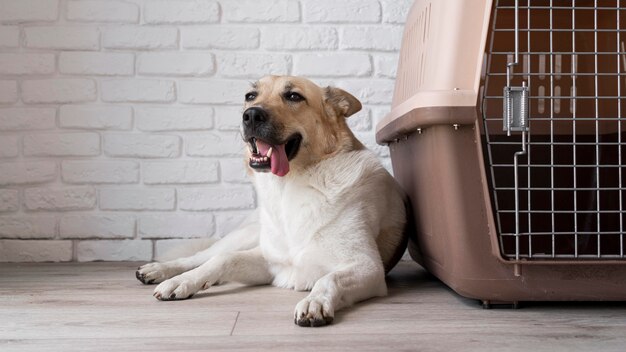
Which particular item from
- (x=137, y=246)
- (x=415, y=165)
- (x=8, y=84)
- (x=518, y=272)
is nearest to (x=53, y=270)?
(x=137, y=246)

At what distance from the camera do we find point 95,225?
8.21 feet

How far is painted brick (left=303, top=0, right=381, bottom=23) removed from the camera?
2.51 metres

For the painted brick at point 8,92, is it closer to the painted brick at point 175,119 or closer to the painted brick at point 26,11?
the painted brick at point 26,11

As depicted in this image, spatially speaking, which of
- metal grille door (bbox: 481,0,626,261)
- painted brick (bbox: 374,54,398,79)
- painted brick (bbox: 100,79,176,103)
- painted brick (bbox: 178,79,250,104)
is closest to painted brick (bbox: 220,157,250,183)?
painted brick (bbox: 178,79,250,104)

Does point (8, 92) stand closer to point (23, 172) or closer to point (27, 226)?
point (23, 172)

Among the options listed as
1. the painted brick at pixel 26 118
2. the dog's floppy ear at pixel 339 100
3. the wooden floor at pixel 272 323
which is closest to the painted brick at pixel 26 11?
the painted brick at pixel 26 118

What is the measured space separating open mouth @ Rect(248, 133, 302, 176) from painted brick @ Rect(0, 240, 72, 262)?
3.70 feet

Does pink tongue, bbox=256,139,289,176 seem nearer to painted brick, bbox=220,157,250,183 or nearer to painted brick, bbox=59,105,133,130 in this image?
painted brick, bbox=220,157,250,183

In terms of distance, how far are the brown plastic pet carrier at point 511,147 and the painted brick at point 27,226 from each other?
1523 millimetres

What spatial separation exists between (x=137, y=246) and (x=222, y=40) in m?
0.92

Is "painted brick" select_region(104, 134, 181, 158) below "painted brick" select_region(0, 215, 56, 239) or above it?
above

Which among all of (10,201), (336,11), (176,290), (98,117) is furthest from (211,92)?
(176,290)

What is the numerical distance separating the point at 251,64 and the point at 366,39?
0.49 m

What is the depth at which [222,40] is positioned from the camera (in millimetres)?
2504
